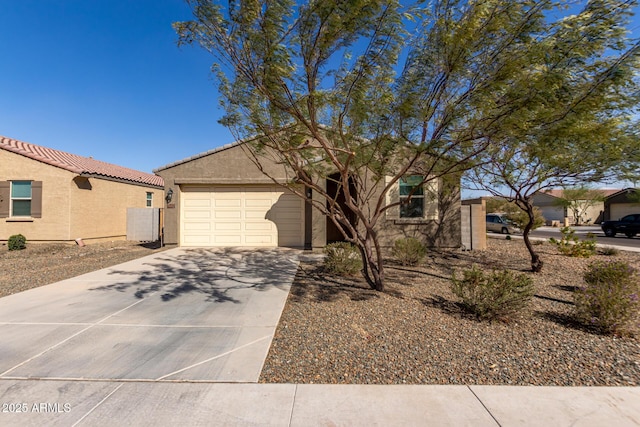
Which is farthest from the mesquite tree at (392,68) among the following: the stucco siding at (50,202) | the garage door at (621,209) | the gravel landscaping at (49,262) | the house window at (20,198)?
the garage door at (621,209)

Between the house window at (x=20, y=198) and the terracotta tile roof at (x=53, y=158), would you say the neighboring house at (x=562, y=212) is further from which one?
the house window at (x=20, y=198)

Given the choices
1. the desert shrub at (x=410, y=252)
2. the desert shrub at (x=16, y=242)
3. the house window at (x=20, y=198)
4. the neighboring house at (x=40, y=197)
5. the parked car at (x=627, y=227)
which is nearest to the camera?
the desert shrub at (x=410, y=252)

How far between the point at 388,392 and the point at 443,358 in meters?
0.94

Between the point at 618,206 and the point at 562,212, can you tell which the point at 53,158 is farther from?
the point at 562,212

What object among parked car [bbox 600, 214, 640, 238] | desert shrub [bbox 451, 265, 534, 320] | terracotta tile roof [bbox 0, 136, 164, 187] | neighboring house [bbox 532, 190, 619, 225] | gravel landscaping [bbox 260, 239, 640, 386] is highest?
terracotta tile roof [bbox 0, 136, 164, 187]

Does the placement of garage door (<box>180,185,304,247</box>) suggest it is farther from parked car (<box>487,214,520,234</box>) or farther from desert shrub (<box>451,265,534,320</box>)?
parked car (<box>487,214,520,234</box>)

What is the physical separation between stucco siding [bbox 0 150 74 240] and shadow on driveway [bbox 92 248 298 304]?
18.3ft

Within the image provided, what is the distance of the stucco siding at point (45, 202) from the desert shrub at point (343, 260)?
37.9ft

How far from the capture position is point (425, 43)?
14.3 feet

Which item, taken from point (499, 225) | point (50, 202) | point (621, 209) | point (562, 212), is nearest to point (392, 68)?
point (50, 202)

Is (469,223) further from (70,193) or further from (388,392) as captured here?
(70,193)

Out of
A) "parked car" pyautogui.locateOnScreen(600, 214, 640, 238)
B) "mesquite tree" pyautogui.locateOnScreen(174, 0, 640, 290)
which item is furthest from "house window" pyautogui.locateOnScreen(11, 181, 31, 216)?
"parked car" pyautogui.locateOnScreen(600, 214, 640, 238)

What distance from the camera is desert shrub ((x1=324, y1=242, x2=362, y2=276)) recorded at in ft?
23.2

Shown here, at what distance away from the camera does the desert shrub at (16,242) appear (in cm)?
1125
